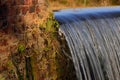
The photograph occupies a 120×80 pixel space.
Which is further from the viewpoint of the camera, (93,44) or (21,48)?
(93,44)

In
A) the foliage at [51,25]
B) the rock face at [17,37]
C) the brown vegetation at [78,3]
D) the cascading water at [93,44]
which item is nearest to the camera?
the rock face at [17,37]

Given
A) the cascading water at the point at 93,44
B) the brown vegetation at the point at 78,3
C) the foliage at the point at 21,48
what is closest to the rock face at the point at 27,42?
the foliage at the point at 21,48

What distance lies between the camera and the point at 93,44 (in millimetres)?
4395

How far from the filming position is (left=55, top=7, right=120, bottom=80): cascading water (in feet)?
13.5

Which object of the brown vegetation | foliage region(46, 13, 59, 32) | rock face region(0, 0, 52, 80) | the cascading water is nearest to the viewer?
rock face region(0, 0, 52, 80)

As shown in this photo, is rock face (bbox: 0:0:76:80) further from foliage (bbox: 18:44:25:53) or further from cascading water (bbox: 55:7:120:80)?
cascading water (bbox: 55:7:120:80)

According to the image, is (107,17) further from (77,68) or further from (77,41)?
(77,68)

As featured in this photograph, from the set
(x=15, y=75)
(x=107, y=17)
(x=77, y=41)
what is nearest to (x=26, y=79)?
(x=15, y=75)

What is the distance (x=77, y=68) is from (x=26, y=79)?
0.72 metres

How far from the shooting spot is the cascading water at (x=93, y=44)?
412 cm

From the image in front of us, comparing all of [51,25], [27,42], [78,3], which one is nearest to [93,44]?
[51,25]

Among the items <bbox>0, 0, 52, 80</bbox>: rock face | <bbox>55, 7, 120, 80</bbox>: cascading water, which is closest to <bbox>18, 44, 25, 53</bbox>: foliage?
<bbox>0, 0, 52, 80</bbox>: rock face

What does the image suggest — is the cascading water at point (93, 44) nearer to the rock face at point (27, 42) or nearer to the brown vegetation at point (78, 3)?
the rock face at point (27, 42)

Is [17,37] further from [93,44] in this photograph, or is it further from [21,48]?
[93,44]
